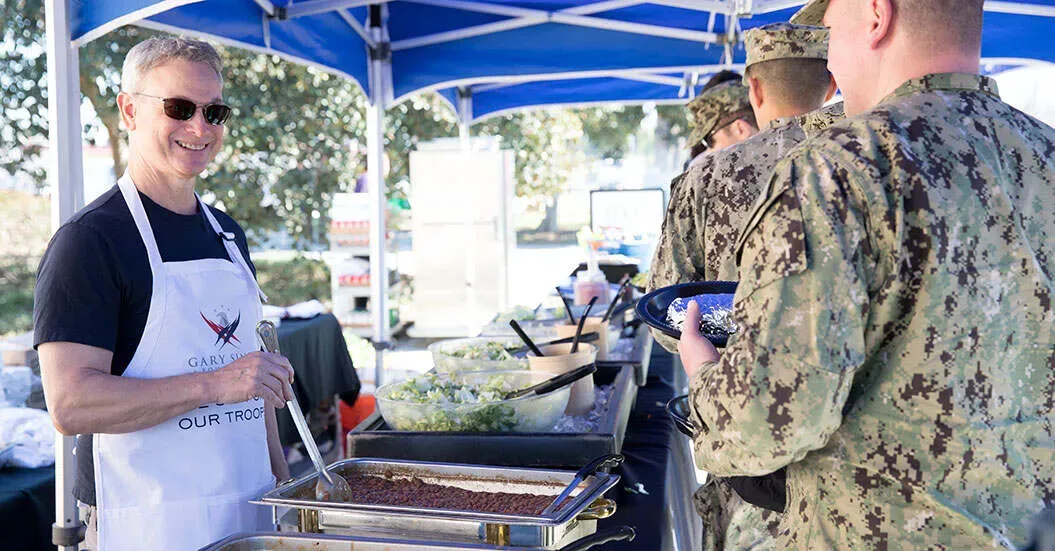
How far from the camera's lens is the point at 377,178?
5078 millimetres

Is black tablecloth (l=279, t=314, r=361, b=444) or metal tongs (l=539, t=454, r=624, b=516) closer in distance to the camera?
metal tongs (l=539, t=454, r=624, b=516)

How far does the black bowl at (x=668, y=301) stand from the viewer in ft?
4.21

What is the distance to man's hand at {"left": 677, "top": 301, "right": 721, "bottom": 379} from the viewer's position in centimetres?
120

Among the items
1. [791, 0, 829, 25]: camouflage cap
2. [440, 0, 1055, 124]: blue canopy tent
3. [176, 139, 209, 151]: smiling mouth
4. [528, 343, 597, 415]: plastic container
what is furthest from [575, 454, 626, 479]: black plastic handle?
[440, 0, 1055, 124]: blue canopy tent

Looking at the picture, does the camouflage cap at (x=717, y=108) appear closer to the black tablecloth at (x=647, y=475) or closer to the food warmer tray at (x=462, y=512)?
the black tablecloth at (x=647, y=475)

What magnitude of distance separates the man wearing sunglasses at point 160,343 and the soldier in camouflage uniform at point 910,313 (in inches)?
34.6

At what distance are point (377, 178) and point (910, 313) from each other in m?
4.27

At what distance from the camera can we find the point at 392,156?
10352 mm

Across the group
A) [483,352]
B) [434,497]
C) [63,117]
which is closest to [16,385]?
[63,117]

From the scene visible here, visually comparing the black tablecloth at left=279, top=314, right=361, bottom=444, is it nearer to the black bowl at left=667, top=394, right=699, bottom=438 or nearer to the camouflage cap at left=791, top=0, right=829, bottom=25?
the black bowl at left=667, top=394, right=699, bottom=438

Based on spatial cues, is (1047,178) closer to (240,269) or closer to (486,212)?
(240,269)

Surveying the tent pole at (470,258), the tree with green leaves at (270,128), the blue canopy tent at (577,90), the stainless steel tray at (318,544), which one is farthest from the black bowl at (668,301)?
the tent pole at (470,258)

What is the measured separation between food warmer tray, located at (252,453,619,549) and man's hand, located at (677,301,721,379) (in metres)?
0.27

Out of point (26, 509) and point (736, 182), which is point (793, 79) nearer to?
point (736, 182)
